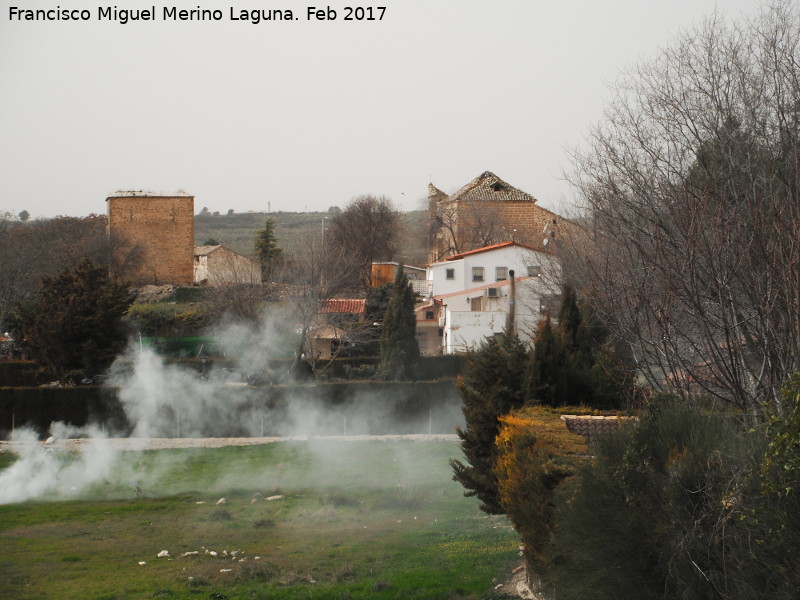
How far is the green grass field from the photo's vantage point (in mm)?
13367

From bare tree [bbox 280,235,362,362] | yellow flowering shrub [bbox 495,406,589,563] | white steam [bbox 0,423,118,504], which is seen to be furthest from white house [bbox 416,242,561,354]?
yellow flowering shrub [bbox 495,406,589,563]

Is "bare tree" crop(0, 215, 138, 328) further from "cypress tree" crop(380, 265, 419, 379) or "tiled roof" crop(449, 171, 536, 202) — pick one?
"tiled roof" crop(449, 171, 536, 202)

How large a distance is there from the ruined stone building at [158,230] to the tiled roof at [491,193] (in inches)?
745

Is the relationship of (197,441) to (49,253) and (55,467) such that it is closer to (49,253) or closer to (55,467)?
(55,467)

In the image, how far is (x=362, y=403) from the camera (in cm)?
3200

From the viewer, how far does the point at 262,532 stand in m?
17.7

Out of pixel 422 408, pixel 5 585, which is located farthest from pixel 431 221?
pixel 5 585

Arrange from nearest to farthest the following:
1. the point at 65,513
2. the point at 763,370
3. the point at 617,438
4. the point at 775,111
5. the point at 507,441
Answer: the point at 617,438 < the point at 763,370 < the point at 507,441 < the point at 775,111 < the point at 65,513

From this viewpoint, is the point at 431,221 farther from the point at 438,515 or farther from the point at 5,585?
the point at 5,585

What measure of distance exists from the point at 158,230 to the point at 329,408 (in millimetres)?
35090

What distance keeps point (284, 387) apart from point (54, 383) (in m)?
8.01

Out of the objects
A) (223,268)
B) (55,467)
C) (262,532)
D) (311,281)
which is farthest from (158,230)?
(262,532)

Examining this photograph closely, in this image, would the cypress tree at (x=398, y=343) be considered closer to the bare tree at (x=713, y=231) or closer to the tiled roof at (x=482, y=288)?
the tiled roof at (x=482, y=288)

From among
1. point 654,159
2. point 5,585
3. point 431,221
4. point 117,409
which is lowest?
point 5,585
